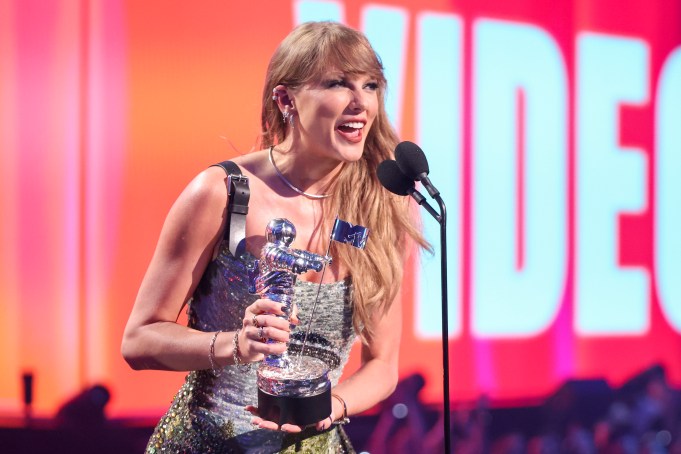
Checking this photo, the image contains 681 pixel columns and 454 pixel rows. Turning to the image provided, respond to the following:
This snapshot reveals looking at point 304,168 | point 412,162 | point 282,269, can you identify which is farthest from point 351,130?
point 282,269

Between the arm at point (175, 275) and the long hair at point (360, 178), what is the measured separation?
264mm

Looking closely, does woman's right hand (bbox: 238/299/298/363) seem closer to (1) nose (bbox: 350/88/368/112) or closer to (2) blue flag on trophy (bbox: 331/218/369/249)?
(2) blue flag on trophy (bbox: 331/218/369/249)

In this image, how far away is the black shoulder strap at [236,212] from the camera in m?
1.46

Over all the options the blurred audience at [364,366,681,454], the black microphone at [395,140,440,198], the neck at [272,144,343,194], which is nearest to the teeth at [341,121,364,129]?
the neck at [272,144,343,194]

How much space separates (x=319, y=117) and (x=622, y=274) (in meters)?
2.22

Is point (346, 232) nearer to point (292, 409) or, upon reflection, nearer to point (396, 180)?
point (396, 180)

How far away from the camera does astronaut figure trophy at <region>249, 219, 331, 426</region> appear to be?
1224 mm

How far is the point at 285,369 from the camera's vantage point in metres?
1.29

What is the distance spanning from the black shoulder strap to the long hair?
0.23m

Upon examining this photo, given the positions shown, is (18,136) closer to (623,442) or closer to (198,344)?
(198,344)

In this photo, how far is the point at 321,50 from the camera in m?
1.53

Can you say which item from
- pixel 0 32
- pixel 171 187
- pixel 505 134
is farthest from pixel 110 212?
pixel 505 134

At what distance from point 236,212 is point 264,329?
34 centimetres

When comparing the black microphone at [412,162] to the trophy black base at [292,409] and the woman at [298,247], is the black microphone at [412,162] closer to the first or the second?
the woman at [298,247]
